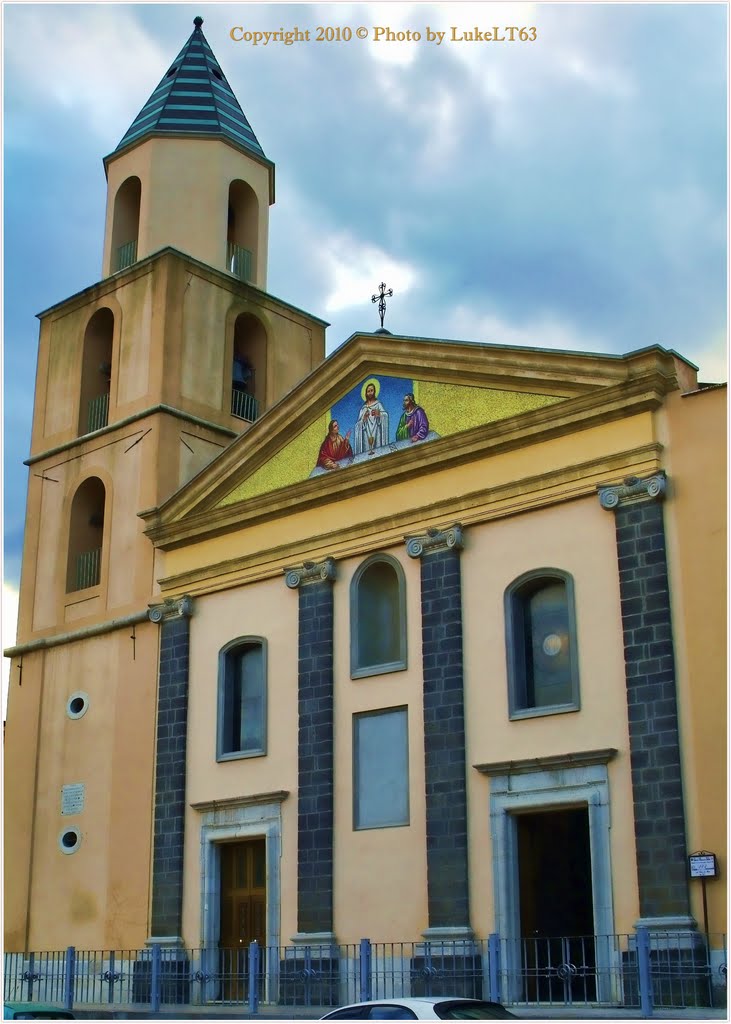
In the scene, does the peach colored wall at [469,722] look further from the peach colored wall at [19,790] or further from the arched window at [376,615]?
the peach colored wall at [19,790]

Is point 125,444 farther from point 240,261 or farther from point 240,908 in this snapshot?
point 240,908

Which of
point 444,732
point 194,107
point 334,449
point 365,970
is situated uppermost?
point 194,107

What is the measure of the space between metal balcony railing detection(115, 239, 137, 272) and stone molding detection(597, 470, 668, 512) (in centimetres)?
1364

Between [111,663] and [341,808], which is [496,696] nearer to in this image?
[341,808]

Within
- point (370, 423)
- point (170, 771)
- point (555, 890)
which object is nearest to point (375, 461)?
point (370, 423)

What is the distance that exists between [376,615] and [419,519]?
1.85 metres

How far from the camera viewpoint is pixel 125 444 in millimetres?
26891

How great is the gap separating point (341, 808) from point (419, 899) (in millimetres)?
2089

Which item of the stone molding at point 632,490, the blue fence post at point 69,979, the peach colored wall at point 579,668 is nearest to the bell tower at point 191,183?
the peach colored wall at point 579,668

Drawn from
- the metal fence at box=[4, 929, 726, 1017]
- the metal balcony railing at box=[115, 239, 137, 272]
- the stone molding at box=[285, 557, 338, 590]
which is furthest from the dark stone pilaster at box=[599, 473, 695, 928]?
the metal balcony railing at box=[115, 239, 137, 272]

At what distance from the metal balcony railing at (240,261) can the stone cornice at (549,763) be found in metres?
13.7

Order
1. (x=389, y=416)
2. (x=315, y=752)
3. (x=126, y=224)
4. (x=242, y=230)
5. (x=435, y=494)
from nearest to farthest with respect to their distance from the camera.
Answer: (x=435, y=494) < (x=315, y=752) < (x=389, y=416) < (x=126, y=224) < (x=242, y=230)

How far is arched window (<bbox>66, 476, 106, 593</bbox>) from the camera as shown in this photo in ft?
89.1

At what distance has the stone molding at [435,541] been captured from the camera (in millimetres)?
20922
